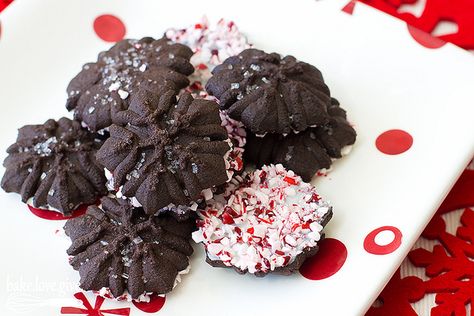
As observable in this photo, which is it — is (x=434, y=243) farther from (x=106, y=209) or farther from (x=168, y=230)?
(x=106, y=209)

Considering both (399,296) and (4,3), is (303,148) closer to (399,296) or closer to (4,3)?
(399,296)

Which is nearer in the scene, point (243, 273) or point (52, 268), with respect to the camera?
point (243, 273)

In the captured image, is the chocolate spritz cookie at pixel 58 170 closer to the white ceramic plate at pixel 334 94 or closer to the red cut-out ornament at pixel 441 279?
the white ceramic plate at pixel 334 94

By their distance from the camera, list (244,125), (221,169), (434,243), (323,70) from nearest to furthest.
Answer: (221,169) → (244,125) → (434,243) → (323,70)

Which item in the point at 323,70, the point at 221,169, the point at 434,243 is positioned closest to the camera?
the point at 221,169

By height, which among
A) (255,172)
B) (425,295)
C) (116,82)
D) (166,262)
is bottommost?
(425,295)

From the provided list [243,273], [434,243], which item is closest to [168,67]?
[243,273]

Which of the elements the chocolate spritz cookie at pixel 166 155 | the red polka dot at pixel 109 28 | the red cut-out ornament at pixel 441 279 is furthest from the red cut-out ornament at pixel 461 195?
the red polka dot at pixel 109 28
